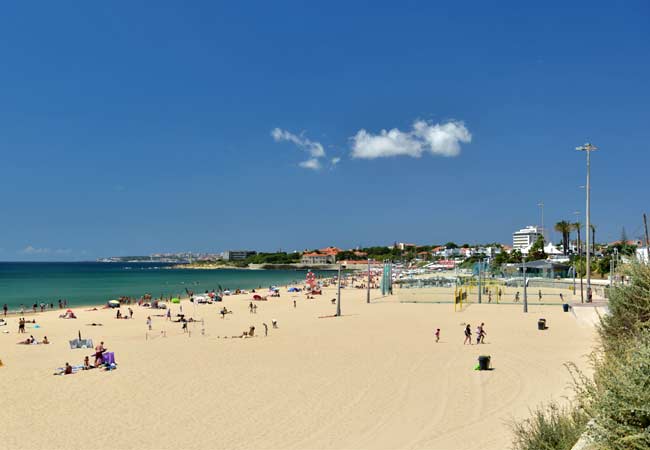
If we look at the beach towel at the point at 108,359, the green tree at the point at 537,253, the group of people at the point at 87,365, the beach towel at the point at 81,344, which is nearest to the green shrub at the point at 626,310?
the beach towel at the point at 108,359

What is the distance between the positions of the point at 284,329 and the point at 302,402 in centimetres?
1496

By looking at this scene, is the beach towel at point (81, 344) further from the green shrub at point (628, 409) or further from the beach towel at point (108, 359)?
the green shrub at point (628, 409)

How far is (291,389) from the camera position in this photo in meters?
14.7

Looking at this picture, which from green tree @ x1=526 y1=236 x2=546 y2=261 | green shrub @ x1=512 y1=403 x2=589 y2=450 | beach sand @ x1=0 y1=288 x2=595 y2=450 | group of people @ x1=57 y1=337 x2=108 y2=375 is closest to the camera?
green shrub @ x1=512 y1=403 x2=589 y2=450

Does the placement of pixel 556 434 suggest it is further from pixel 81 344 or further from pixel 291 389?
pixel 81 344

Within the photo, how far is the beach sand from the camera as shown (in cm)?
1102

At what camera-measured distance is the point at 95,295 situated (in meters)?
60.7

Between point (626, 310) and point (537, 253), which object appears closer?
point (626, 310)

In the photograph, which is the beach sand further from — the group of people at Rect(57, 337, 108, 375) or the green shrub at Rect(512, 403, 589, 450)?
the green shrub at Rect(512, 403, 589, 450)

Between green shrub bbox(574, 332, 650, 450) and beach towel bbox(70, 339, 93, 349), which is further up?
green shrub bbox(574, 332, 650, 450)

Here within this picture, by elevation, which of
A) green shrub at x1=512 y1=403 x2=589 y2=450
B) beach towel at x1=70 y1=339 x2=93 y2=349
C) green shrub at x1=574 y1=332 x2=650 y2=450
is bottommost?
beach towel at x1=70 y1=339 x2=93 y2=349

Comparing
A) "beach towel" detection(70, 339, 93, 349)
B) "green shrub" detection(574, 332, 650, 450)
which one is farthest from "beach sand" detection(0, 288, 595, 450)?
"green shrub" detection(574, 332, 650, 450)

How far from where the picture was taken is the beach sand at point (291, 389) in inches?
434

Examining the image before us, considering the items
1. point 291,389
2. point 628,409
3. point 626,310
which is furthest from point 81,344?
point 628,409
